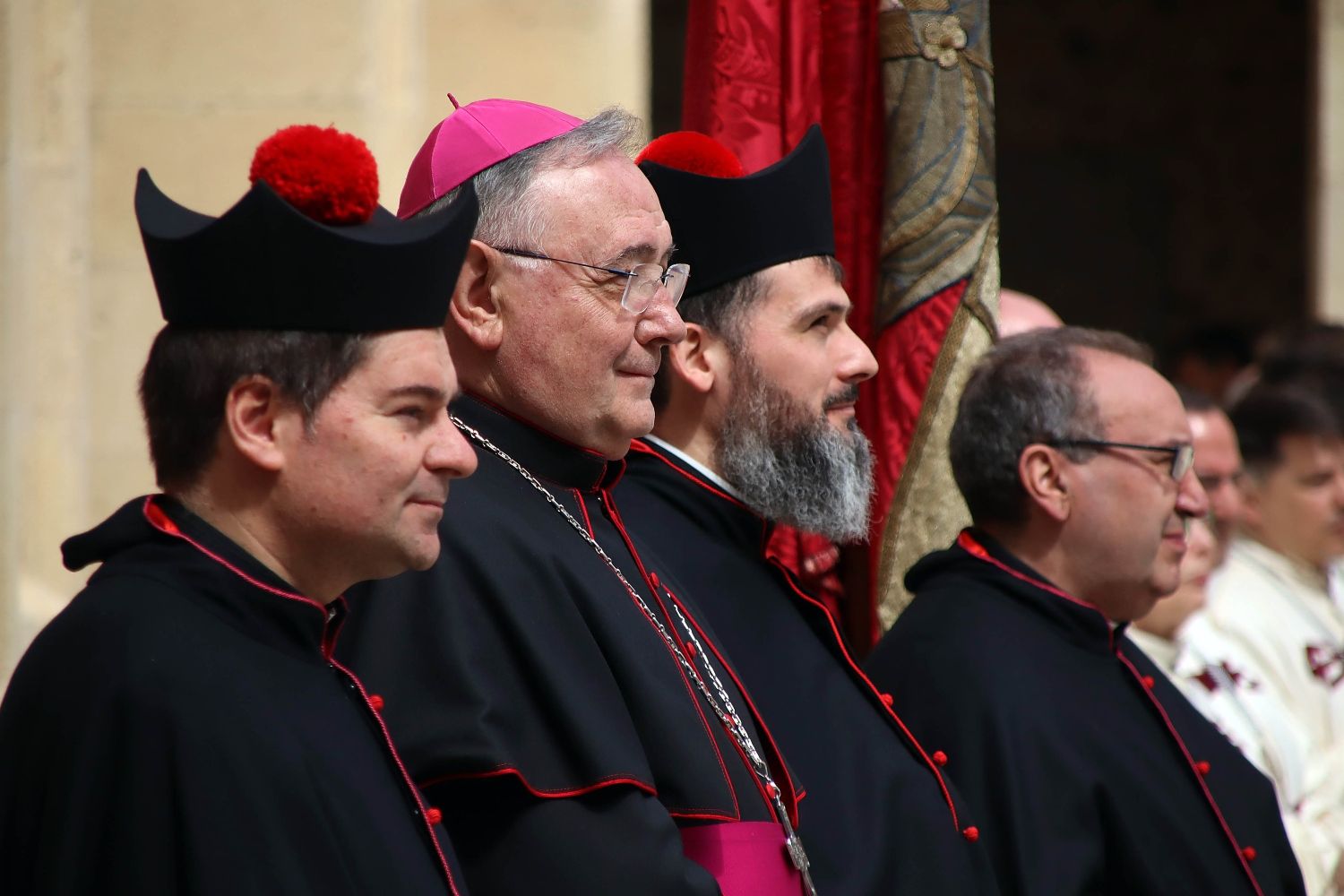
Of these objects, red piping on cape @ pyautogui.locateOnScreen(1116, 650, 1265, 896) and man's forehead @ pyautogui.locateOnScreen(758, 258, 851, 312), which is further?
red piping on cape @ pyautogui.locateOnScreen(1116, 650, 1265, 896)

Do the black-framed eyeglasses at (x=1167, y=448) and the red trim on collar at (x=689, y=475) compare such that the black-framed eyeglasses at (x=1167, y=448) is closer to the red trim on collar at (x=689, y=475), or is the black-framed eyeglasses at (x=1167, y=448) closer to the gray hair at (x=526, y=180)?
the red trim on collar at (x=689, y=475)

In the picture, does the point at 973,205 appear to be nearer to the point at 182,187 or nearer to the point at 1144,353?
the point at 1144,353

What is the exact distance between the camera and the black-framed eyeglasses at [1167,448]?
3559 millimetres

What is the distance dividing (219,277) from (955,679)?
1.76m

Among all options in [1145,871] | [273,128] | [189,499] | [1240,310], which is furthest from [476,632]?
[1240,310]

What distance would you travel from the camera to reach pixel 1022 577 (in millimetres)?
3514

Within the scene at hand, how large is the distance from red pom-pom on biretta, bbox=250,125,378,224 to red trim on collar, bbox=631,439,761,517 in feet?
3.93

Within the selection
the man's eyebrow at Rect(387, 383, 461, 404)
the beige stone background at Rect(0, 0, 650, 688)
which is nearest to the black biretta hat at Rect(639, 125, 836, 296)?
the man's eyebrow at Rect(387, 383, 461, 404)

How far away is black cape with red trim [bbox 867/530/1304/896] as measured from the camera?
3203 millimetres

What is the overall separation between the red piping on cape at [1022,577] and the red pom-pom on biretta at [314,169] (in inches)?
71.3

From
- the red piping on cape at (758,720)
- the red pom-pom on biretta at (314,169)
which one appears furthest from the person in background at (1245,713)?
the red pom-pom on biretta at (314,169)

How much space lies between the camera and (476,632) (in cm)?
240

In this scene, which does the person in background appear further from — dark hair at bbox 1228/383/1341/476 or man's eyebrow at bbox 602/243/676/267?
man's eyebrow at bbox 602/243/676/267

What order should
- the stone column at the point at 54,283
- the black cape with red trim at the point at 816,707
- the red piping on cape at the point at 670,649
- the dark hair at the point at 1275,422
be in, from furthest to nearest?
the dark hair at the point at 1275,422 → the stone column at the point at 54,283 → the black cape with red trim at the point at 816,707 → the red piping on cape at the point at 670,649
